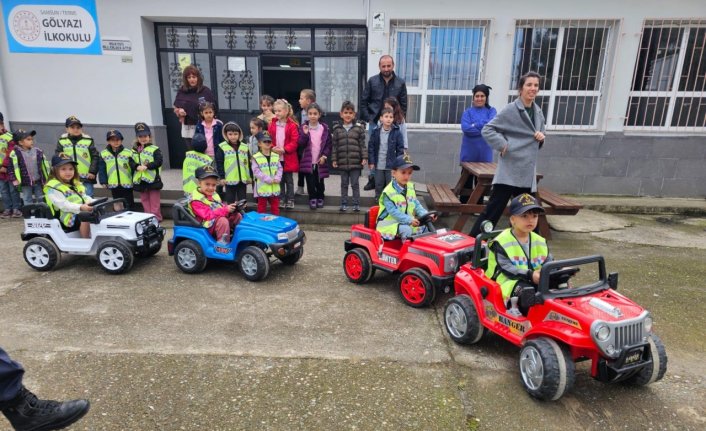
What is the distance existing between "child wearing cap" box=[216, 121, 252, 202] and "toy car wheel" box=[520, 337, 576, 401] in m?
4.75

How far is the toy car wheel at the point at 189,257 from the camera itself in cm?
496

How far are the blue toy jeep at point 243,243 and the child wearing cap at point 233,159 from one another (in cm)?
142

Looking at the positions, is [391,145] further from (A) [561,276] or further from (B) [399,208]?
(A) [561,276]

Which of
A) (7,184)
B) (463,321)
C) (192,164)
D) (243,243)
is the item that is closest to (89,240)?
(192,164)

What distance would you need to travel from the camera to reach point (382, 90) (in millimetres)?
7023

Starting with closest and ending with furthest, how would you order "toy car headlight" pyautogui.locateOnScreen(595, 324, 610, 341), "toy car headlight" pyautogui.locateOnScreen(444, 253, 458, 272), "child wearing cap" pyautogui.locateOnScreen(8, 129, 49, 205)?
1. "toy car headlight" pyautogui.locateOnScreen(595, 324, 610, 341)
2. "toy car headlight" pyautogui.locateOnScreen(444, 253, 458, 272)
3. "child wearing cap" pyautogui.locateOnScreen(8, 129, 49, 205)

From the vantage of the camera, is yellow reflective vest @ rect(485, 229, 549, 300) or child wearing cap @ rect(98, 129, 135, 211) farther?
child wearing cap @ rect(98, 129, 135, 211)

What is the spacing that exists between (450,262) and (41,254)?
4.64m

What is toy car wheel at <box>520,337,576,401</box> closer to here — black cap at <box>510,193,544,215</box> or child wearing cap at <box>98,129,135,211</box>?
black cap at <box>510,193,544,215</box>

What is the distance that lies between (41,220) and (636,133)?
10131mm

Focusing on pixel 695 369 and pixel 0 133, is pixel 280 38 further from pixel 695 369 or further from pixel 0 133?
pixel 695 369

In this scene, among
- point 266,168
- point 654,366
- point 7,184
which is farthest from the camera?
point 7,184

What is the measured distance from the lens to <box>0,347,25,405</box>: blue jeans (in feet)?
7.53

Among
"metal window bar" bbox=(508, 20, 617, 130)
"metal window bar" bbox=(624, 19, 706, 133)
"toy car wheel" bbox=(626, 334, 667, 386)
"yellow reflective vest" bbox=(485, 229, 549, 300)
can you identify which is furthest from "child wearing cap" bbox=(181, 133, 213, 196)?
"metal window bar" bbox=(624, 19, 706, 133)
